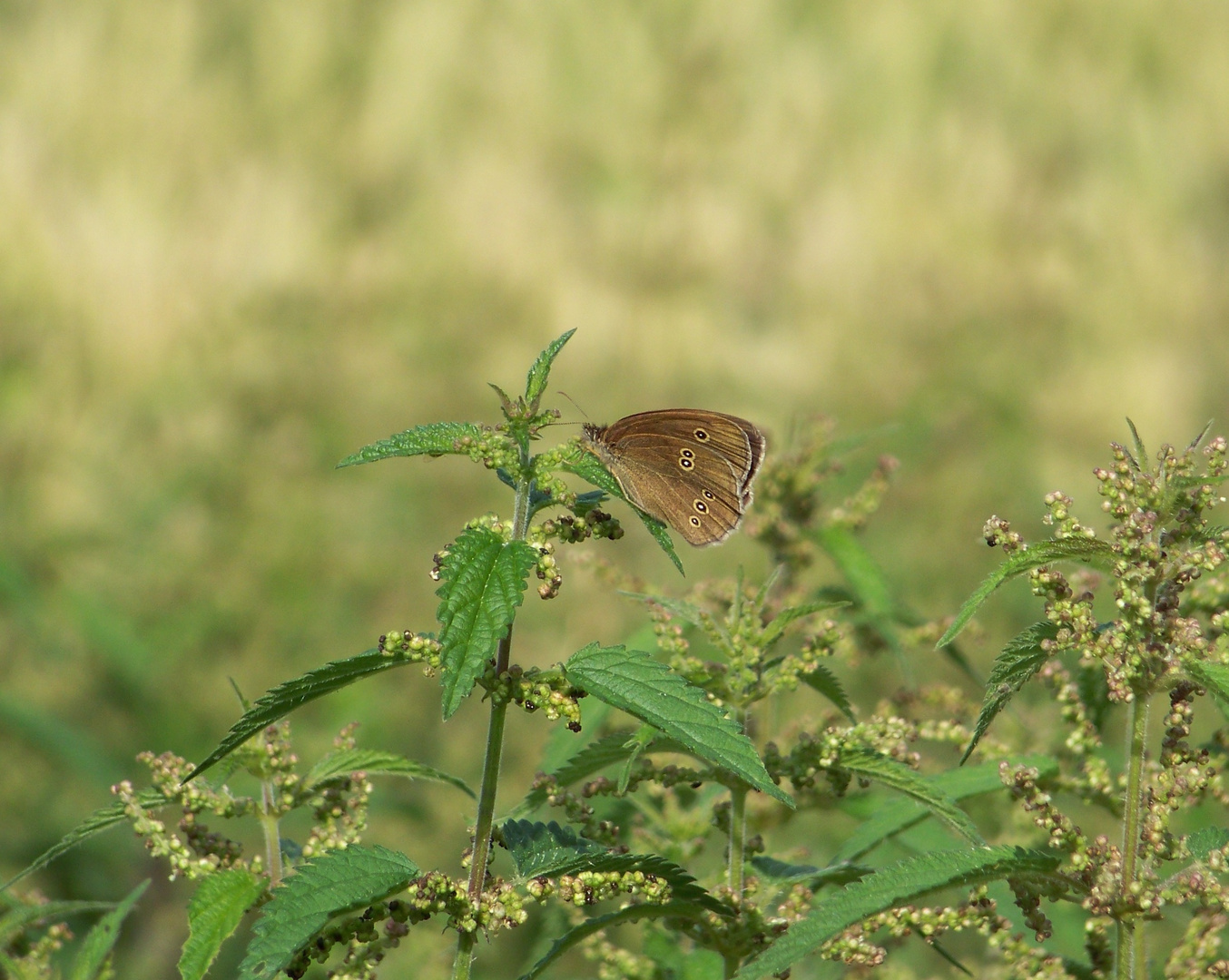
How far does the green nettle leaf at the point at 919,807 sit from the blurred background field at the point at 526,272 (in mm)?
3910

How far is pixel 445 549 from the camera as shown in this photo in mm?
1739

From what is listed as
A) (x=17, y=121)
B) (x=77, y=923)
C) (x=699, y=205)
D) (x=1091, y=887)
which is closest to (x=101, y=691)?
(x=77, y=923)

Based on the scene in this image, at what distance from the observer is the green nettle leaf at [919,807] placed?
239cm

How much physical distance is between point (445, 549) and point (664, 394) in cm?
838

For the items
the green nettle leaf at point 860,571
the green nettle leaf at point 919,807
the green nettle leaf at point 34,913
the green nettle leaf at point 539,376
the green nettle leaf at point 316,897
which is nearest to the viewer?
the green nettle leaf at point 316,897

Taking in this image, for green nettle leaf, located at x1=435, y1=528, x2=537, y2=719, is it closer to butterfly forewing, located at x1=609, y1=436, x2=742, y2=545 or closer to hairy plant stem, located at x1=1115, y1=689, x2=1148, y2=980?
hairy plant stem, located at x1=1115, y1=689, x2=1148, y2=980

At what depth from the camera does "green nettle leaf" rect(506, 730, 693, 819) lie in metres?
2.09

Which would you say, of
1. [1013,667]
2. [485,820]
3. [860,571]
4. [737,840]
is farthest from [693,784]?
[860,571]

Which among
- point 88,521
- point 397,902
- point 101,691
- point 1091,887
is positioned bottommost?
point 397,902

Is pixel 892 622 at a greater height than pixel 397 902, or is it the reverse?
pixel 892 622

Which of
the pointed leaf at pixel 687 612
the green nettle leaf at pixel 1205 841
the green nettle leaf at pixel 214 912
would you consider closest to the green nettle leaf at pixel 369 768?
the green nettle leaf at pixel 214 912

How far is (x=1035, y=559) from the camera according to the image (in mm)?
1797

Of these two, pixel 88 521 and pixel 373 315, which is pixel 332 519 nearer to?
pixel 88 521

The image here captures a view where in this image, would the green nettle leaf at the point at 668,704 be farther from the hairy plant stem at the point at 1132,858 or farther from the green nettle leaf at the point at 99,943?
the green nettle leaf at the point at 99,943
